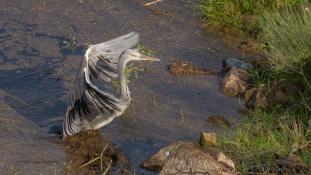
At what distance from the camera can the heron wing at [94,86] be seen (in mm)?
5867

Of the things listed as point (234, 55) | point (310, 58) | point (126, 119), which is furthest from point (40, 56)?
point (310, 58)

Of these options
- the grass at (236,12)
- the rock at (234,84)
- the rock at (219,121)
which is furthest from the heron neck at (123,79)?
the grass at (236,12)

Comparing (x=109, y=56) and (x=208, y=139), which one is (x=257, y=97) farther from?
(x=109, y=56)

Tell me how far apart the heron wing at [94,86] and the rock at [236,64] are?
105 cm

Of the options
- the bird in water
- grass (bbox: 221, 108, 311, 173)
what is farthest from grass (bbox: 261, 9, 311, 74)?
the bird in water

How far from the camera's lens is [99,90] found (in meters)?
5.87

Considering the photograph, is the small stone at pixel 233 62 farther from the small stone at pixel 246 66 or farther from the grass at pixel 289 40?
the grass at pixel 289 40

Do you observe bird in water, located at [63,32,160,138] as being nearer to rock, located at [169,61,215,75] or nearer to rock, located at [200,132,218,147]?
rock, located at [169,61,215,75]

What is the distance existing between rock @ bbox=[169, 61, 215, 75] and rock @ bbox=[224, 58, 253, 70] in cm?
17

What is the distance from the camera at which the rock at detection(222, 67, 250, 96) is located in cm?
671

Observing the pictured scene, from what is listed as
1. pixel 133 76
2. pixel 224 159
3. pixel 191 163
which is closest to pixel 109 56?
pixel 133 76

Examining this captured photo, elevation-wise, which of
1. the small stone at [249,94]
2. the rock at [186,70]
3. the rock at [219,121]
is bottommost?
the rock at [219,121]

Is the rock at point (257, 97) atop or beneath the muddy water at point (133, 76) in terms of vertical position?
atop

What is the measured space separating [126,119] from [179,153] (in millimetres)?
1468
